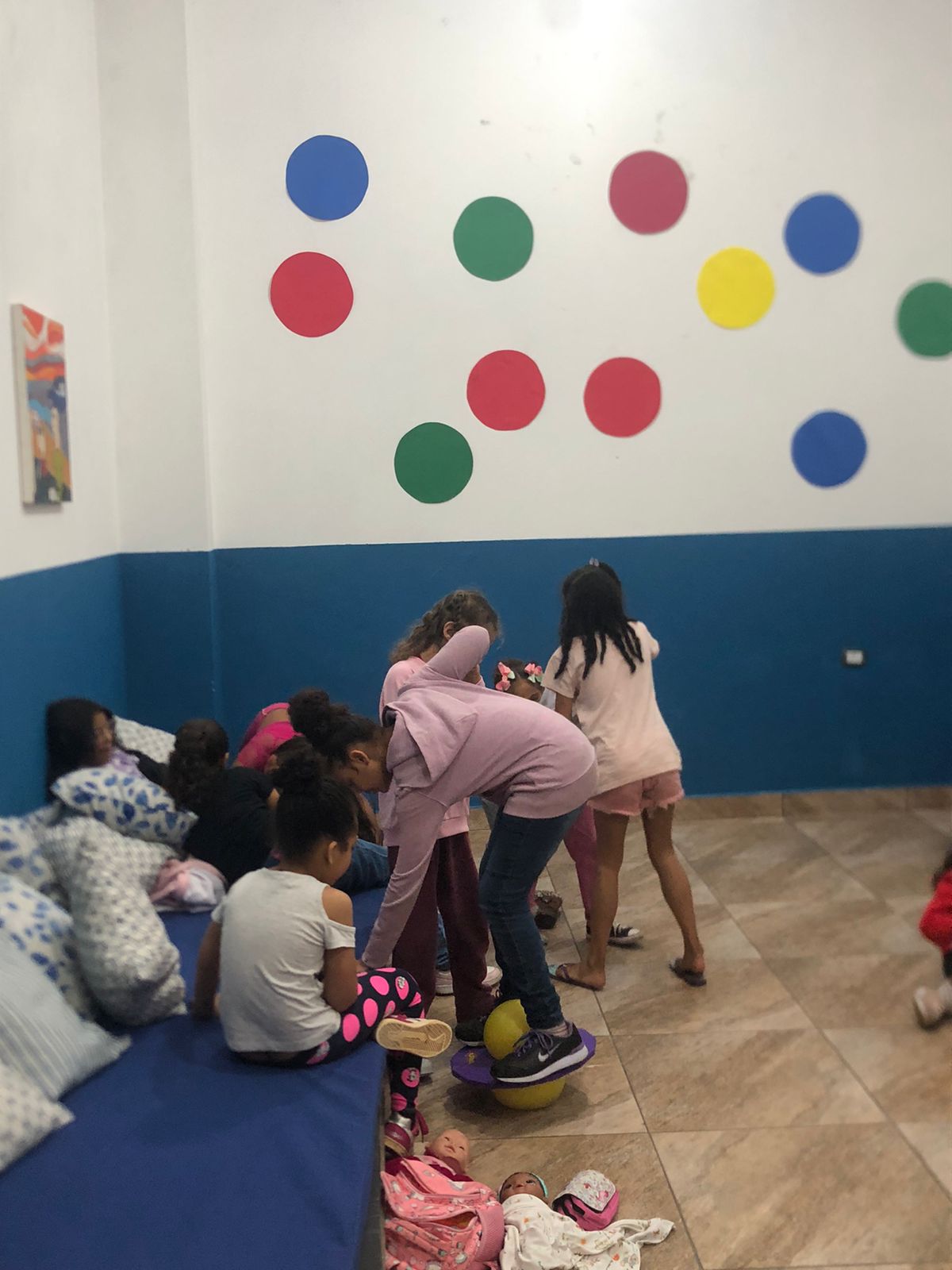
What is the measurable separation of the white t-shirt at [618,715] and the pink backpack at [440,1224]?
122 centimetres

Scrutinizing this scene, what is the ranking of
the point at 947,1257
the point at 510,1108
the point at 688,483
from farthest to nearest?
the point at 688,483 < the point at 510,1108 < the point at 947,1257

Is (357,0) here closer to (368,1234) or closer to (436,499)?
(436,499)

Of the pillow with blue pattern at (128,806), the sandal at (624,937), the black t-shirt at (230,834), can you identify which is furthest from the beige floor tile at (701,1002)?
the pillow with blue pattern at (128,806)

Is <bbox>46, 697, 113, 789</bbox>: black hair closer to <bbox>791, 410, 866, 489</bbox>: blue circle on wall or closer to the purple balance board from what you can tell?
the purple balance board

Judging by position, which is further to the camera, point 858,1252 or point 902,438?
point 902,438

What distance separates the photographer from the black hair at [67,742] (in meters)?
3.24

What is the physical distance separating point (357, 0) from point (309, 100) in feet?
1.32

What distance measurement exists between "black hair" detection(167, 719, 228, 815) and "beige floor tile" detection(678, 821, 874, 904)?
1.77 m

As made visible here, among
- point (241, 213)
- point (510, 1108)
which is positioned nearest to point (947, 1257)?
point (510, 1108)

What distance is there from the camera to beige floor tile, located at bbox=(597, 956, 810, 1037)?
2.95 metres

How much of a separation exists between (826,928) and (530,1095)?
4.54 feet

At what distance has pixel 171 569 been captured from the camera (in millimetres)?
4270

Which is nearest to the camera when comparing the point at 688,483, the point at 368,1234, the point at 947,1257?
the point at 368,1234

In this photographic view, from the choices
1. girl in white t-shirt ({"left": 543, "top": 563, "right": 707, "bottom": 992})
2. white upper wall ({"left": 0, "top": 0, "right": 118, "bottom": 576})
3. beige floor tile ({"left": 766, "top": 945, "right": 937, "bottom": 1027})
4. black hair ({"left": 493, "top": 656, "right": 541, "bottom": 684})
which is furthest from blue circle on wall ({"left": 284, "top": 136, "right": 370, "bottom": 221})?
beige floor tile ({"left": 766, "top": 945, "right": 937, "bottom": 1027})
